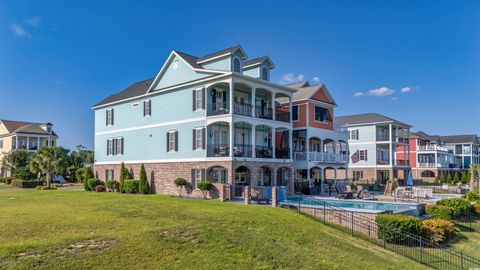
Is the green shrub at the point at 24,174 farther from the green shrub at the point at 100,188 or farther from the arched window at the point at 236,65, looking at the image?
the arched window at the point at 236,65

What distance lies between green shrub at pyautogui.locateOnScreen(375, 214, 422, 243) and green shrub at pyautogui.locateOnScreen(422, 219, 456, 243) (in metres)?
0.81

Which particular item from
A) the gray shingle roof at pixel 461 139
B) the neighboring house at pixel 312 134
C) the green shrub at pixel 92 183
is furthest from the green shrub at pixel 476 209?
the gray shingle roof at pixel 461 139

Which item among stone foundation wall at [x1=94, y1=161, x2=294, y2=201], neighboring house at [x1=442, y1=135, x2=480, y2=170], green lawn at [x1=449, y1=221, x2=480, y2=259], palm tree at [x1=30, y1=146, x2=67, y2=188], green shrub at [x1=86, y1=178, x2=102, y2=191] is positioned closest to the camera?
green lawn at [x1=449, y1=221, x2=480, y2=259]

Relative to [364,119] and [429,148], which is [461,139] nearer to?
[429,148]

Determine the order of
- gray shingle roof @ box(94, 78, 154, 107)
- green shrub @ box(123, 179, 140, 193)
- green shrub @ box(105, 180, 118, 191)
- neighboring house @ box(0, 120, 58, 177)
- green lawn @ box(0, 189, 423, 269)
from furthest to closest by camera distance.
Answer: neighboring house @ box(0, 120, 58, 177)
gray shingle roof @ box(94, 78, 154, 107)
green shrub @ box(105, 180, 118, 191)
green shrub @ box(123, 179, 140, 193)
green lawn @ box(0, 189, 423, 269)

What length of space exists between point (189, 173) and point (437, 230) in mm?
16540

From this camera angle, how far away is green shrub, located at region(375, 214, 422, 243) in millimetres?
16859

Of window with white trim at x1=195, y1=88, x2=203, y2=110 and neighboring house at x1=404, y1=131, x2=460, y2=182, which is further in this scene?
neighboring house at x1=404, y1=131, x2=460, y2=182

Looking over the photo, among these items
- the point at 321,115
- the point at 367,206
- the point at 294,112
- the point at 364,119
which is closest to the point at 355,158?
the point at 364,119

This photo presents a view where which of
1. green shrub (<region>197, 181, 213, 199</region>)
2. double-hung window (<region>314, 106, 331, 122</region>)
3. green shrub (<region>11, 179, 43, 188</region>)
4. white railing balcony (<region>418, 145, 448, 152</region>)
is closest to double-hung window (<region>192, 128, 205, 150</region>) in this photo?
green shrub (<region>197, 181, 213, 199</region>)

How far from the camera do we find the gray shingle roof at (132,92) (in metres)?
35.5

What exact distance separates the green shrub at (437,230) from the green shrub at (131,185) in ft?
72.1

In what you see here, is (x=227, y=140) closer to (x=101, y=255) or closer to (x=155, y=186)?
(x=155, y=186)

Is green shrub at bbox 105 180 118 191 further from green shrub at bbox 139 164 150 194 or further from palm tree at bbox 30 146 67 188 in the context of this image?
palm tree at bbox 30 146 67 188
